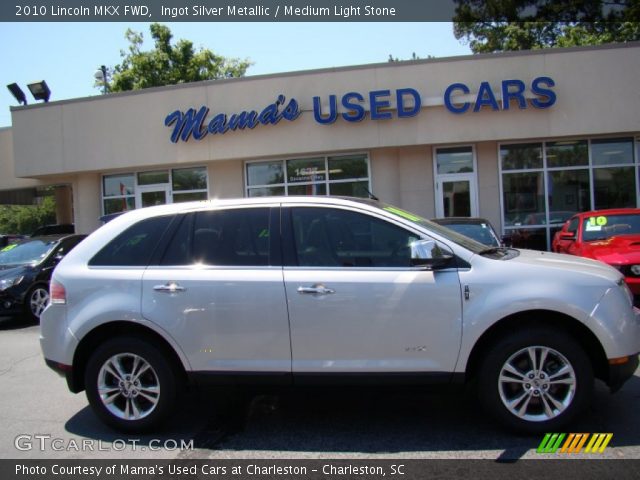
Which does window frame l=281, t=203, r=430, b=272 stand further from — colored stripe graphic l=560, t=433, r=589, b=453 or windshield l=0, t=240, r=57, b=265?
windshield l=0, t=240, r=57, b=265

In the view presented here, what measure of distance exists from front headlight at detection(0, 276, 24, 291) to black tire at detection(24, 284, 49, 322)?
27 cm

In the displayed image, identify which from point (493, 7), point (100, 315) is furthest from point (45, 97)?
point (493, 7)

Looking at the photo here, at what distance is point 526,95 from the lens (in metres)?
12.6

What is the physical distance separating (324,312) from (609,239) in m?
6.22

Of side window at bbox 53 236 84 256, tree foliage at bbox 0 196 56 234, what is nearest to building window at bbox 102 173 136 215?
side window at bbox 53 236 84 256

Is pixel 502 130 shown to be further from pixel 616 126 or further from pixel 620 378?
pixel 620 378

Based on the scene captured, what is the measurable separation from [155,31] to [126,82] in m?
3.62

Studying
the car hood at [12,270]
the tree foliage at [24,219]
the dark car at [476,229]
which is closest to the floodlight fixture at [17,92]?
the car hood at [12,270]

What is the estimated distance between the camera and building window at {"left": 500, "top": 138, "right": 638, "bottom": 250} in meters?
13.1

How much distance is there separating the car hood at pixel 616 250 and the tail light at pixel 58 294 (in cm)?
661

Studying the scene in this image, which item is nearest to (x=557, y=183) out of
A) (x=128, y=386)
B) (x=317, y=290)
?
(x=317, y=290)

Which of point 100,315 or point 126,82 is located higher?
point 126,82

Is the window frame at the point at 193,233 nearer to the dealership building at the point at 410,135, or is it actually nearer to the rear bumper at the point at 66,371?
the rear bumper at the point at 66,371

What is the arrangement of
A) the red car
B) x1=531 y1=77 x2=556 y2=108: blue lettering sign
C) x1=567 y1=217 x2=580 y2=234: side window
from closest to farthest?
the red car
x1=567 y1=217 x2=580 y2=234: side window
x1=531 y1=77 x2=556 y2=108: blue lettering sign
